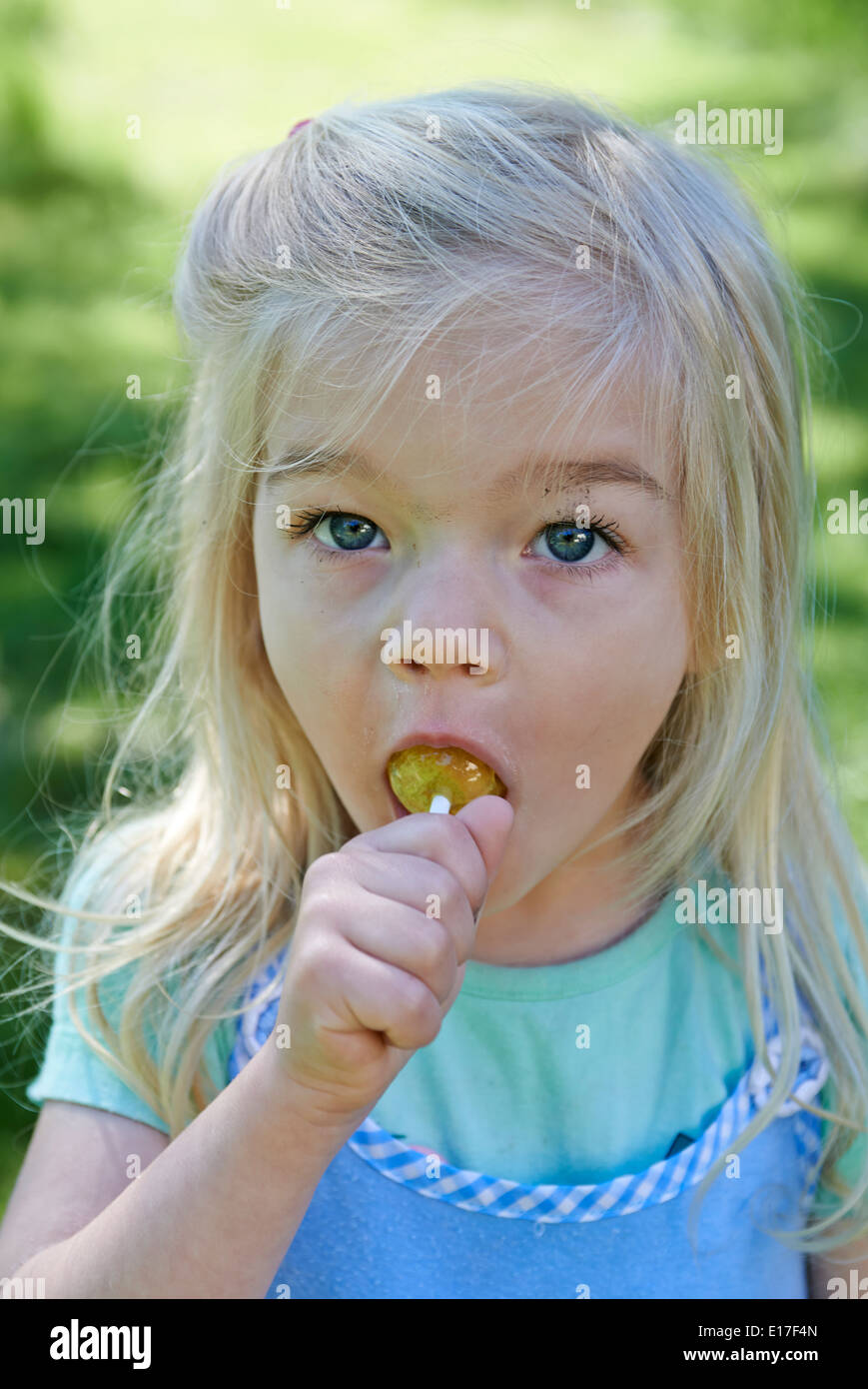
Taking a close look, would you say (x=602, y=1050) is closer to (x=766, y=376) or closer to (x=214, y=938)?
(x=214, y=938)

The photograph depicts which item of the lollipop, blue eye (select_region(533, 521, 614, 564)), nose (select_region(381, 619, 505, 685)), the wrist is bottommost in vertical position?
the wrist

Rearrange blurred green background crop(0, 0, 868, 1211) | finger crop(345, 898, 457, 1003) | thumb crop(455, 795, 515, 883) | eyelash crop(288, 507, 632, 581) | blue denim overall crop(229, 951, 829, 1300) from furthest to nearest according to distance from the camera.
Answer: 1. blurred green background crop(0, 0, 868, 1211)
2. blue denim overall crop(229, 951, 829, 1300)
3. eyelash crop(288, 507, 632, 581)
4. thumb crop(455, 795, 515, 883)
5. finger crop(345, 898, 457, 1003)

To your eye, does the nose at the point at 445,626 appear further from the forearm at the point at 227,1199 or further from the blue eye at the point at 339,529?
the forearm at the point at 227,1199

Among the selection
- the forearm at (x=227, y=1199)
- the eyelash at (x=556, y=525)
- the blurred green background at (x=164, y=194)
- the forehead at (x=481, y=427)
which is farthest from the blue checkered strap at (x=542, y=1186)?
the blurred green background at (x=164, y=194)


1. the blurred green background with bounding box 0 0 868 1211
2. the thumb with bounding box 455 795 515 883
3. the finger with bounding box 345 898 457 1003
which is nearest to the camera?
the finger with bounding box 345 898 457 1003

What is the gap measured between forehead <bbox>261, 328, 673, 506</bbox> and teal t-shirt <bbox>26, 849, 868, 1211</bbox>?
1.94 ft

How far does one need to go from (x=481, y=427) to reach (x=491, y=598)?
0.53ft

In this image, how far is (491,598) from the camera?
4.84 feet

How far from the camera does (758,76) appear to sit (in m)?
5.33

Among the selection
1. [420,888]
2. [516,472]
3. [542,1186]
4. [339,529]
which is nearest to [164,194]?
[339,529]

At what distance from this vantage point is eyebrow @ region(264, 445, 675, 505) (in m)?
1.47

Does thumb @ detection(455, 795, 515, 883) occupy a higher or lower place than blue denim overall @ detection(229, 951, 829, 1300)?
higher

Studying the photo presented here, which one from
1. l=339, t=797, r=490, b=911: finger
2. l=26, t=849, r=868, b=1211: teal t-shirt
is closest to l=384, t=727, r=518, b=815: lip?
l=339, t=797, r=490, b=911: finger

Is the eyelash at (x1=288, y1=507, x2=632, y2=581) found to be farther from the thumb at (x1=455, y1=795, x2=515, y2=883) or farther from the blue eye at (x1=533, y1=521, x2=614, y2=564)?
the thumb at (x1=455, y1=795, x2=515, y2=883)
